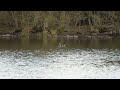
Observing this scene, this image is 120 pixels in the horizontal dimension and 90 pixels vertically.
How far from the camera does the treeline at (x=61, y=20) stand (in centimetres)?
5781

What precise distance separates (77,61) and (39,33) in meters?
30.6

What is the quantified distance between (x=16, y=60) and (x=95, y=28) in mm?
30726

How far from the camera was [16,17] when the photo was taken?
59.1 metres

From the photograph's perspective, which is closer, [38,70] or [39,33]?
[38,70]

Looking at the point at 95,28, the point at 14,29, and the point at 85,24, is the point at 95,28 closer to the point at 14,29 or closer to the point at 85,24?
the point at 85,24

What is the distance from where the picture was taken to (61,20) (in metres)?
58.9

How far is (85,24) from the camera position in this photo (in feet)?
198

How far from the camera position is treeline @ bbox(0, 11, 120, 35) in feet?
190

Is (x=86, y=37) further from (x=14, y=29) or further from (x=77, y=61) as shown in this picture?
(x=77, y=61)
